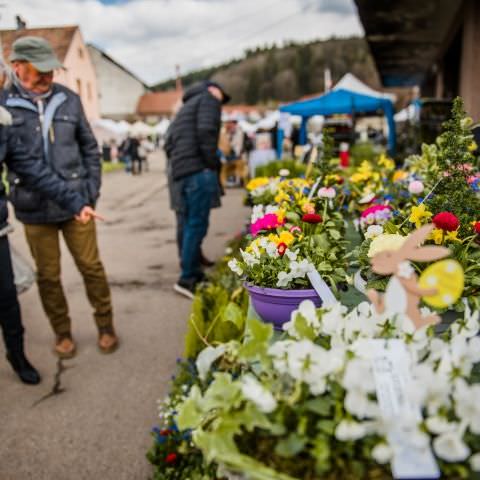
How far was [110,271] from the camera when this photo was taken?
5707 mm

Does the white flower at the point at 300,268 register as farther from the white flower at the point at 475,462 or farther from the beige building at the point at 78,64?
the beige building at the point at 78,64

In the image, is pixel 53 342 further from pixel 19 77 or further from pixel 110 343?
pixel 19 77

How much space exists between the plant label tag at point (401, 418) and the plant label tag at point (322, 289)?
1.13 ft

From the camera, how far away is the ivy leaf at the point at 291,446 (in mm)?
812

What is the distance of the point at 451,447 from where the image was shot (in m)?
0.75

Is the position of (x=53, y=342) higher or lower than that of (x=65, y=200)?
lower

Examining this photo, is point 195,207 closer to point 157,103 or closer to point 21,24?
point 21,24

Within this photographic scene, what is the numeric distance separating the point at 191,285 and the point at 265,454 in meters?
3.76

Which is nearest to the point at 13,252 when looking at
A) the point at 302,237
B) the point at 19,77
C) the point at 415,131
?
the point at 19,77

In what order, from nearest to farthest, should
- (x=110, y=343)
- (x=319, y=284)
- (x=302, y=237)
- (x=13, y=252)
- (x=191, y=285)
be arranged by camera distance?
(x=319, y=284)
(x=302, y=237)
(x=110, y=343)
(x=13, y=252)
(x=191, y=285)

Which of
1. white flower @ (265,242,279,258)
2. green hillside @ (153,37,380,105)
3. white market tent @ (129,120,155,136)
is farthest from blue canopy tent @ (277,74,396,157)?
green hillside @ (153,37,380,105)

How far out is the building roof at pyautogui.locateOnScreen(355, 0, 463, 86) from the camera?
6.01 meters

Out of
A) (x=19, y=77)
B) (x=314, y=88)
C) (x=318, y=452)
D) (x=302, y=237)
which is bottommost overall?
(x=318, y=452)

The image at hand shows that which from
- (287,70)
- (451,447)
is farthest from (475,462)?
(287,70)
